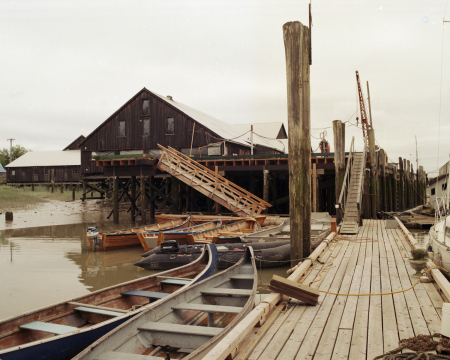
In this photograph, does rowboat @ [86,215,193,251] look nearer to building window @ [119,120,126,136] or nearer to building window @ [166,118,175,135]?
building window @ [166,118,175,135]

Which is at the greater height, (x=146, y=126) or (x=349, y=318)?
(x=146, y=126)

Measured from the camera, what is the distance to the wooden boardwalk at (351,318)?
4262 millimetres

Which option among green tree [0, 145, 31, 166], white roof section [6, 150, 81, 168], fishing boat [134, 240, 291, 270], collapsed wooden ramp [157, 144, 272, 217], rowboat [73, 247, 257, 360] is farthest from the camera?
green tree [0, 145, 31, 166]

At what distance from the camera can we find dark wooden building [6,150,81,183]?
4953 centimetres

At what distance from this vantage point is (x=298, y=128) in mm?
8469

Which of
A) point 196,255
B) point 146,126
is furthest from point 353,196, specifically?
point 146,126

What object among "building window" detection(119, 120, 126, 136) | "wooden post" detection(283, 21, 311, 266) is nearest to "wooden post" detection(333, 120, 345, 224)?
"wooden post" detection(283, 21, 311, 266)

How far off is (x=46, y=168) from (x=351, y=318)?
5169 cm

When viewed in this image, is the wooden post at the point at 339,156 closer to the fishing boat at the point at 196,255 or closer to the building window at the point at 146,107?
the fishing boat at the point at 196,255

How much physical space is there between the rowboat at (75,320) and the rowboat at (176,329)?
0.26 m

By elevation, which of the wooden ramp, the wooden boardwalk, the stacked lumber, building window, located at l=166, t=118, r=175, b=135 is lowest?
the wooden boardwalk

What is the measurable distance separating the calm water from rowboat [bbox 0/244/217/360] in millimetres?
2843

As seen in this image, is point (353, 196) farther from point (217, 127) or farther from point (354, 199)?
point (217, 127)

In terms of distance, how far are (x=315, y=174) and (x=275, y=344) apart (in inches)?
697
